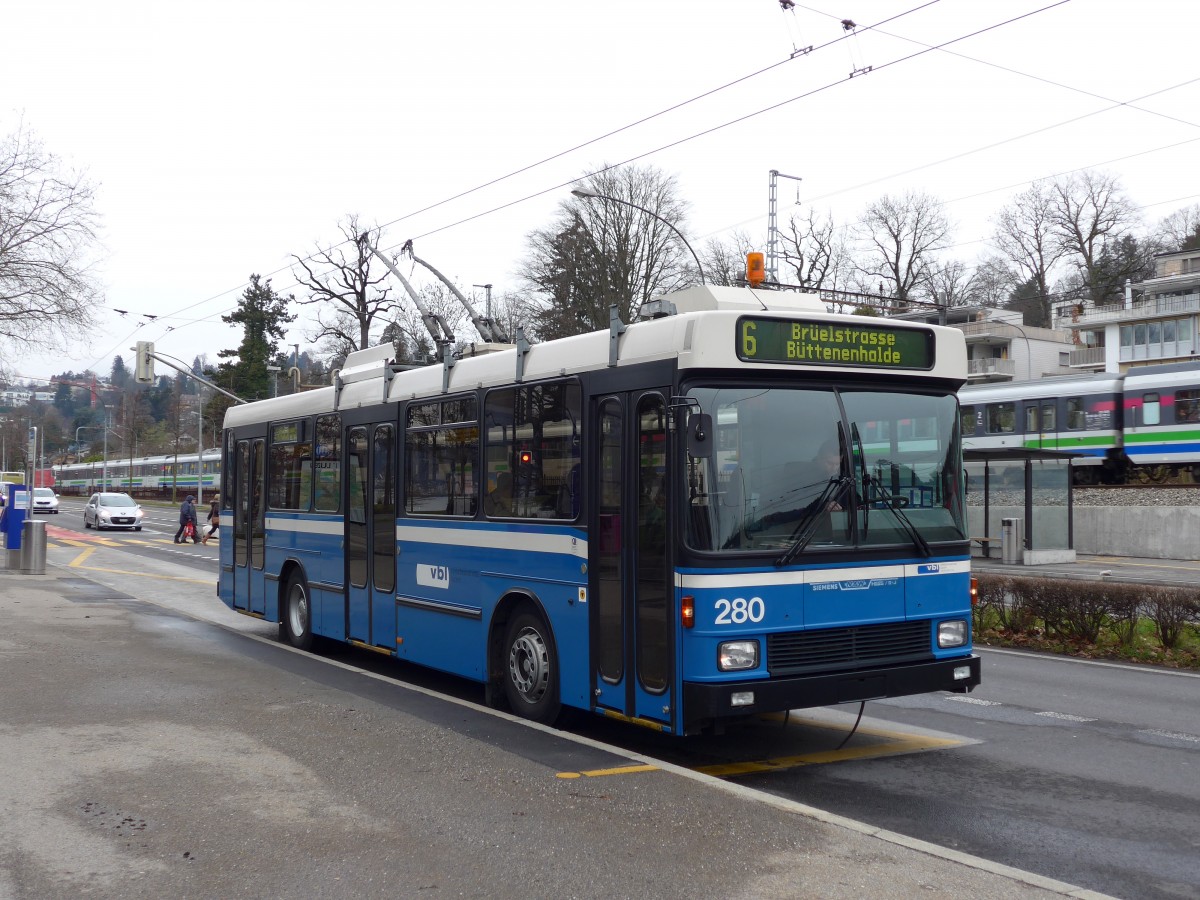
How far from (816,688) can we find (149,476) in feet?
298

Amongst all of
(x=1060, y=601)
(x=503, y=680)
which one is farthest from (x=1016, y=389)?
(x=503, y=680)

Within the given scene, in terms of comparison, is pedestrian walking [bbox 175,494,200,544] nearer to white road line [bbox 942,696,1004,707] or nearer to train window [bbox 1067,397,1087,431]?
train window [bbox 1067,397,1087,431]

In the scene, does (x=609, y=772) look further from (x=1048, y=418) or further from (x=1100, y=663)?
(x=1048, y=418)

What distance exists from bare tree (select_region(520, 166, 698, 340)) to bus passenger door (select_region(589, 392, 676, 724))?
140 ft

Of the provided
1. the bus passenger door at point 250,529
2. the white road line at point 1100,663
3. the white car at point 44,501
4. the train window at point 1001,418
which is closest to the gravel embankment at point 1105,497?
the train window at point 1001,418

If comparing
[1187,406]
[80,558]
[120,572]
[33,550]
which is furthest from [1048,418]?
[33,550]

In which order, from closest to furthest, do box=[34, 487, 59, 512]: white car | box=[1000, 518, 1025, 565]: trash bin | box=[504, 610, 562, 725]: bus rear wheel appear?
box=[504, 610, 562, 725]: bus rear wheel → box=[1000, 518, 1025, 565]: trash bin → box=[34, 487, 59, 512]: white car

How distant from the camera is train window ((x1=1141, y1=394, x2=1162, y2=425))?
36.5 m

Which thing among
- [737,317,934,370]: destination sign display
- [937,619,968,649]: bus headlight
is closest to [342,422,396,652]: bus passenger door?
[737,317,934,370]: destination sign display

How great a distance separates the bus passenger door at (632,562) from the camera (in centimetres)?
726

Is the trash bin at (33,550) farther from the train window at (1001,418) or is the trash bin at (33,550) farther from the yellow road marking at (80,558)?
the train window at (1001,418)

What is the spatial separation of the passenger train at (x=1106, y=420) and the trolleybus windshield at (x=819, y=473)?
2830cm

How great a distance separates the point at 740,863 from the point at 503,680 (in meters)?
4.23

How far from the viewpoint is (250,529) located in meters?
14.9
